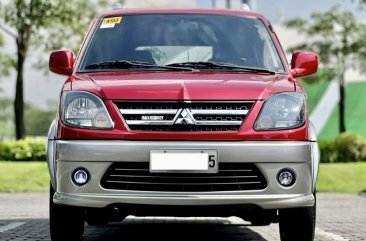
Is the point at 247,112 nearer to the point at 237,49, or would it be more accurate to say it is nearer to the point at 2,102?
the point at 237,49

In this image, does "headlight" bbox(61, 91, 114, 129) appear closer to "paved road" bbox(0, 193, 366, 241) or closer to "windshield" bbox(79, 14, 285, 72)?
"windshield" bbox(79, 14, 285, 72)

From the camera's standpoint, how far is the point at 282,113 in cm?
621

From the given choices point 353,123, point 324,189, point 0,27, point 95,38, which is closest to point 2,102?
point 353,123

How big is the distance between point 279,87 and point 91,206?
1596 mm

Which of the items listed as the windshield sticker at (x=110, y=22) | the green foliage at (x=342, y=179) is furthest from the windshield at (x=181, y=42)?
the green foliage at (x=342, y=179)

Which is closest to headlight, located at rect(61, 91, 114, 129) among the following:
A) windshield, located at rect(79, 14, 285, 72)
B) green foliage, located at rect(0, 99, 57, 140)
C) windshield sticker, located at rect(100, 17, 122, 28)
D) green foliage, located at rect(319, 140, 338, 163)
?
windshield, located at rect(79, 14, 285, 72)

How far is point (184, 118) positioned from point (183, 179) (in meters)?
0.42

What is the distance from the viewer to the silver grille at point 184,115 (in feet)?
19.9

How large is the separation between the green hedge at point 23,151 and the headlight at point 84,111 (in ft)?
64.9

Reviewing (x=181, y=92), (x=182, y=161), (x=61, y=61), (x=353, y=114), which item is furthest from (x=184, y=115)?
(x=353, y=114)

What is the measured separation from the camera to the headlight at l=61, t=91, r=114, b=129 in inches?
241

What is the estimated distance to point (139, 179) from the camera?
19.8 ft

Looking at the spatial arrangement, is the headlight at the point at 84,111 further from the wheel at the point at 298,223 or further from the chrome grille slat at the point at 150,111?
the wheel at the point at 298,223

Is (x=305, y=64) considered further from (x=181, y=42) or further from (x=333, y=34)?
(x=333, y=34)
